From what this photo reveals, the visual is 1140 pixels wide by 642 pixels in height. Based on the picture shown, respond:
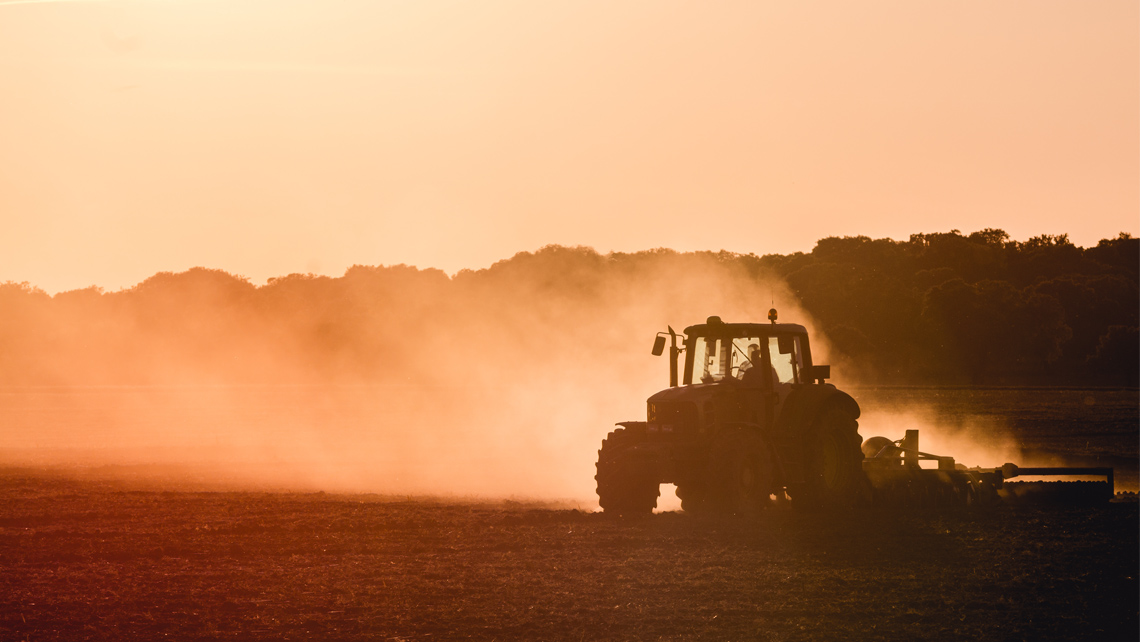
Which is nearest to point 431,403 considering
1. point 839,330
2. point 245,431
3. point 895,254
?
point 245,431

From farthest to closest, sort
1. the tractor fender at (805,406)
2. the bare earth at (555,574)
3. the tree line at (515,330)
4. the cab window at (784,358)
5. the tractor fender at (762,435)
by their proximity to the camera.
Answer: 1. the tree line at (515,330)
2. the cab window at (784,358)
3. the tractor fender at (805,406)
4. the tractor fender at (762,435)
5. the bare earth at (555,574)

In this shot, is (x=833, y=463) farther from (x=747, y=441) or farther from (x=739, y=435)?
(x=739, y=435)

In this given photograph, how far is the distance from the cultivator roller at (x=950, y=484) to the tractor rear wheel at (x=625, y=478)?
14.6 ft

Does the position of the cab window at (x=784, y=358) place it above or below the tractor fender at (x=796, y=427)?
above

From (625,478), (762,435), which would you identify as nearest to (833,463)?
(762,435)

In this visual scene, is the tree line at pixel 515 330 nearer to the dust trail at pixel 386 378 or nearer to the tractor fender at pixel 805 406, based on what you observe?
the dust trail at pixel 386 378

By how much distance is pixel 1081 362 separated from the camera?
3578 inches

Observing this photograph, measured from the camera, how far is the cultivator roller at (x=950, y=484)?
20.8 meters

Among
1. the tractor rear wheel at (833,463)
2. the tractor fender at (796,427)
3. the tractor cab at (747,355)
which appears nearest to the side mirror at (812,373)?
the tractor cab at (747,355)

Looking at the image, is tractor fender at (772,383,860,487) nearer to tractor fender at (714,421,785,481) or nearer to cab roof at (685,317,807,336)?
tractor fender at (714,421,785,481)

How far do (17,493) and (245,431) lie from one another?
23.7m

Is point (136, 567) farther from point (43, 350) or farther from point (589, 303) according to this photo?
point (43, 350)

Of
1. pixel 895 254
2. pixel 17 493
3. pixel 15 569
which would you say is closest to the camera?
pixel 15 569

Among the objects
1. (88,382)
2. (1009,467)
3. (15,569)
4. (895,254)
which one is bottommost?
(15,569)
